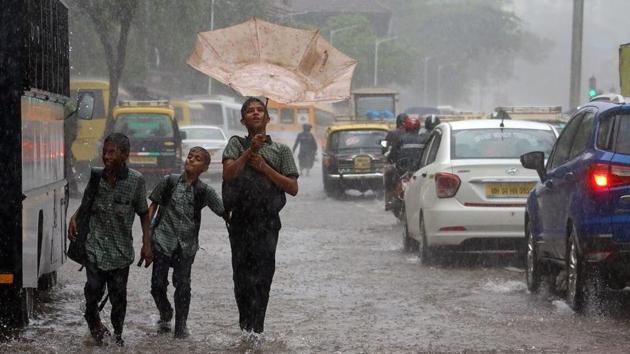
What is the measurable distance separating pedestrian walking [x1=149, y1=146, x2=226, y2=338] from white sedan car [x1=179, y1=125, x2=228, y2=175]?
29829 millimetres

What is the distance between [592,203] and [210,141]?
31.0 m

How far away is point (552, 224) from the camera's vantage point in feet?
40.8

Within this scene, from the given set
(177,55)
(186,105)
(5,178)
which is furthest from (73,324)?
(177,55)

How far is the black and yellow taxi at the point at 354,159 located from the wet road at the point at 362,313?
14092mm

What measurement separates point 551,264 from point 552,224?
682mm

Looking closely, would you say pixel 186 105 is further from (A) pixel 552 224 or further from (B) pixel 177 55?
(A) pixel 552 224

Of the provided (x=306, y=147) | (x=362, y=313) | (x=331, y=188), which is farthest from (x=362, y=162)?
(x=362, y=313)

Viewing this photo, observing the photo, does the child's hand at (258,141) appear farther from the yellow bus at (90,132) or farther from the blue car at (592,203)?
the yellow bus at (90,132)

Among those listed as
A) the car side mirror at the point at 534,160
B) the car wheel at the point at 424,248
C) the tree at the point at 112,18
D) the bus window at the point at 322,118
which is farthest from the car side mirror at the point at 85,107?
the bus window at the point at 322,118

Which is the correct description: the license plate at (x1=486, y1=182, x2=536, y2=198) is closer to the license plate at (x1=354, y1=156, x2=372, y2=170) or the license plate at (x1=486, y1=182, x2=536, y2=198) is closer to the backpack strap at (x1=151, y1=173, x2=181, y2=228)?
the backpack strap at (x1=151, y1=173, x2=181, y2=228)

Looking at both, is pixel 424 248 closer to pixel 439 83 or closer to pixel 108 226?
pixel 108 226

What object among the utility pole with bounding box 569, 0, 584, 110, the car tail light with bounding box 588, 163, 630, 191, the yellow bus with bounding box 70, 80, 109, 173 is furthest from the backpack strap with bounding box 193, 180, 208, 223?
the utility pole with bounding box 569, 0, 584, 110

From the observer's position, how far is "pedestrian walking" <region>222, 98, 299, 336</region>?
30.8 feet

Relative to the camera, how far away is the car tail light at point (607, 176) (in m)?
10.8
